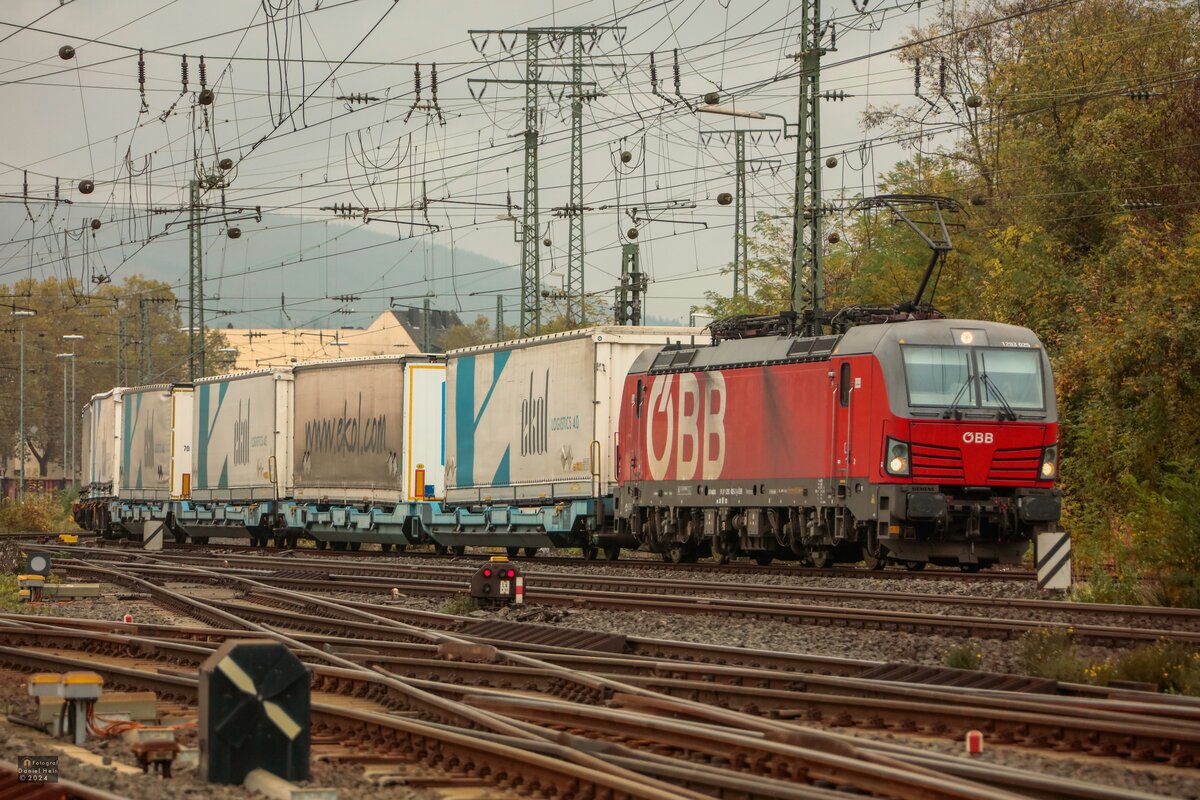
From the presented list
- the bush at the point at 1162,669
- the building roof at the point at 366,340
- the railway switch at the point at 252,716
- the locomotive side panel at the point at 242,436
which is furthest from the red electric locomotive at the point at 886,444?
the building roof at the point at 366,340

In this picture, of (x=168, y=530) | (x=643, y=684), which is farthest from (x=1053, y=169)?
(x=643, y=684)

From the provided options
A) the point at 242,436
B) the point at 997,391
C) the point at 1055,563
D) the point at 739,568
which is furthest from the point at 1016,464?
the point at 242,436

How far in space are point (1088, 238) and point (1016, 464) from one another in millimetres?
18333

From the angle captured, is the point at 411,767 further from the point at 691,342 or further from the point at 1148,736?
the point at 691,342

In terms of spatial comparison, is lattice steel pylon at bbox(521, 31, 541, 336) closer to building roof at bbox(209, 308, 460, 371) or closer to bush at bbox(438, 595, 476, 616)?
bush at bbox(438, 595, 476, 616)

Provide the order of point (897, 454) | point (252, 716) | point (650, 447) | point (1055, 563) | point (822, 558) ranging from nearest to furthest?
point (252, 716)
point (1055, 563)
point (897, 454)
point (822, 558)
point (650, 447)

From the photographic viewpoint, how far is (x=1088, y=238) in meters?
39.1

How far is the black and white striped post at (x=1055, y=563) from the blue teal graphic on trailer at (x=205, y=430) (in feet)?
90.2

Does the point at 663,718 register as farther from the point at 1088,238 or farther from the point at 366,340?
the point at 366,340

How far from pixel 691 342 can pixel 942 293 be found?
18.9 metres

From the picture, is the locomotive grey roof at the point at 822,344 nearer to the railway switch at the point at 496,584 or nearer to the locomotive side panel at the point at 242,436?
the railway switch at the point at 496,584

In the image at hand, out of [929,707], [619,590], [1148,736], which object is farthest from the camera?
[619,590]

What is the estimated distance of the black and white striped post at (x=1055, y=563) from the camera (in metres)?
20.4

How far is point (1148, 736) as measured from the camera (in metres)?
9.38
